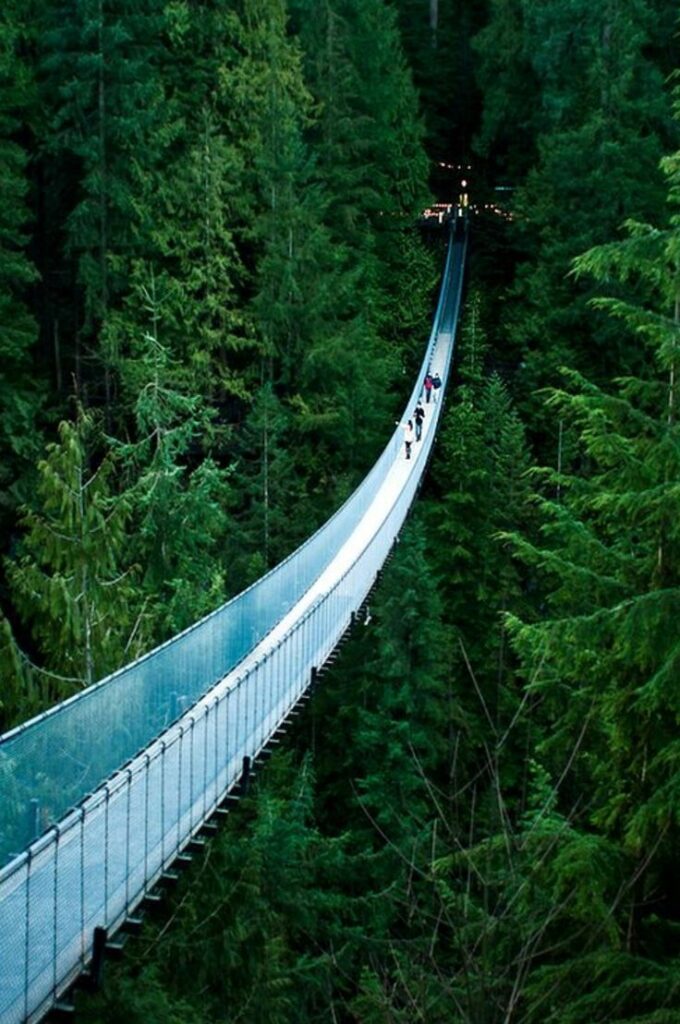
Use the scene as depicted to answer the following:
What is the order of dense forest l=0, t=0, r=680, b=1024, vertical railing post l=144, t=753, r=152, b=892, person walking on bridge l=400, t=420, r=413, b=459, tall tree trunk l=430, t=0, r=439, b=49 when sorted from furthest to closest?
tall tree trunk l=430, t=0, r=439, b=49, person walking on bridge l=400, t=420, r=413, b=459, dense forest l=0, t=0, r=680, b=1024, vertical railing post l=144, t=753, r=152, b=892

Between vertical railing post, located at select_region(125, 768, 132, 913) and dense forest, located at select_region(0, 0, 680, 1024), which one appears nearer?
vertical railing post, located at select_region(125, 768, 132, 913)

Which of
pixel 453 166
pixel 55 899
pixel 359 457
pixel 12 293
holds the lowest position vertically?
pixel 359 457

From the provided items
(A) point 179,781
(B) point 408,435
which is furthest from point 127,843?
(B) point 408,435

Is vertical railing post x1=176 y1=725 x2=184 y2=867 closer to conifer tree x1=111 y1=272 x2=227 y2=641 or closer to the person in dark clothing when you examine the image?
conifer tree x1=111 y1=272 x2=227 y2=641

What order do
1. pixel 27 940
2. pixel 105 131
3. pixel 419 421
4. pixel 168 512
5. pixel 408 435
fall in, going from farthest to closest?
1. pixel 419 421
2. pixel 408 435
3. pixel 105 131
4. pixel 168 512
5. pixel 27 940

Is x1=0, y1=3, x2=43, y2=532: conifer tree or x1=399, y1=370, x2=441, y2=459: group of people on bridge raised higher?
x1=0, y1=3, x2=43, y2=532: conifer tree

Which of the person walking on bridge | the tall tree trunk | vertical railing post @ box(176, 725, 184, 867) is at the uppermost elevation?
the tall tree trunk

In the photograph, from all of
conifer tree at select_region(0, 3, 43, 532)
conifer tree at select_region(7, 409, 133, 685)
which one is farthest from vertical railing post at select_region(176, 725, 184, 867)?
conifer tree at select_region(0, 3, 43, 532)

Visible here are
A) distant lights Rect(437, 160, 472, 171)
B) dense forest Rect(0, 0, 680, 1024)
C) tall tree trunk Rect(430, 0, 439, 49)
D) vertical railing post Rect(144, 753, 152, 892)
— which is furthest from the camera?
tall tree trunk Rect(430, 0, 439, 49)

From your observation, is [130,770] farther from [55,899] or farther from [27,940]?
[27,940]
